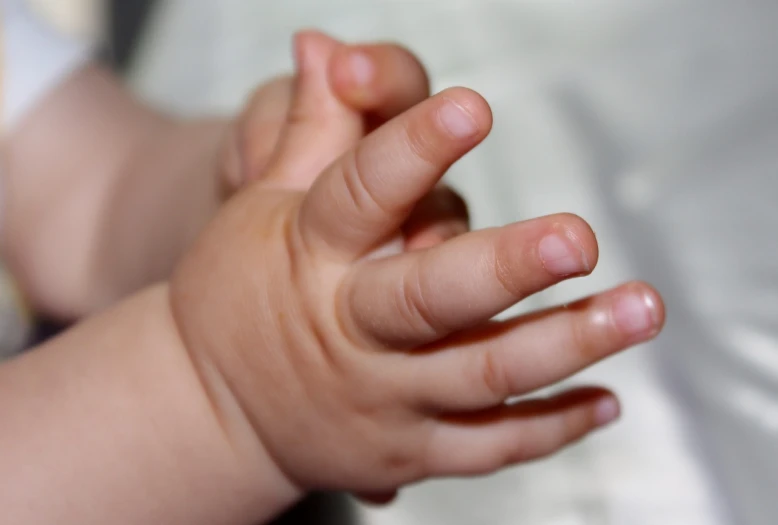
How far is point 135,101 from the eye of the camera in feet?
1.96

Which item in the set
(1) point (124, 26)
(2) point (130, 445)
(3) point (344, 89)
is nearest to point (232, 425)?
(2) point (130, 445)

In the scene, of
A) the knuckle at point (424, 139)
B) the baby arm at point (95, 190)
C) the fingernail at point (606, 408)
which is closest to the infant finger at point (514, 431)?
the fingernail at point (606, 408)

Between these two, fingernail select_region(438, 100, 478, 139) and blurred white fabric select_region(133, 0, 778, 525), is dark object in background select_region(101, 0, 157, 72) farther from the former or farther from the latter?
fingernail select_region(438, 100, 478, 139)

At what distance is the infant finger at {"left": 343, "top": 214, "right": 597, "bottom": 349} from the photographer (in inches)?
8.7

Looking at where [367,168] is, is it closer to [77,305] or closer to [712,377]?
[712,377]

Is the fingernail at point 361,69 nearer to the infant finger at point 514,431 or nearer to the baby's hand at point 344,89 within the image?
the baby's hand at point 344,89

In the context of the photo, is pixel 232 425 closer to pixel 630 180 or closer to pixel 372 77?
pixel 372 77

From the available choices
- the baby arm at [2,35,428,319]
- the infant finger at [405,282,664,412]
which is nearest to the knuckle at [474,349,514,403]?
the infant finger at [405,282,664,412]

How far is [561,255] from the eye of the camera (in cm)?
22

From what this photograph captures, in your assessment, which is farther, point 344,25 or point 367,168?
point 344,25

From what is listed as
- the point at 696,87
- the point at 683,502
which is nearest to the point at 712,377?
the point at 683,502

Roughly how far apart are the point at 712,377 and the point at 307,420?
231 mm

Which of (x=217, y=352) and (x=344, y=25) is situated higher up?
(x=344, y=25)

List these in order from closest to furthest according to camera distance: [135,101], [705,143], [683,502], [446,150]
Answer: [446,150], [683,502], [705,143], [135,101]
